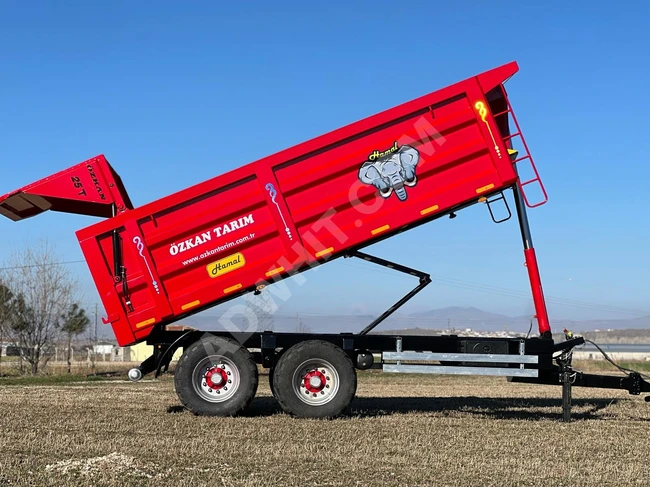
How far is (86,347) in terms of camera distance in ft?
128

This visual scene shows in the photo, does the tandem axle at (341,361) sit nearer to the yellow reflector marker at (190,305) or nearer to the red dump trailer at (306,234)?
the red dump trailer at (306,234)

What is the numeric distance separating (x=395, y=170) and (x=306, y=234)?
4.58ft

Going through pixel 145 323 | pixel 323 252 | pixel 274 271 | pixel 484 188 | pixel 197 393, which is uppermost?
pixel 484 188

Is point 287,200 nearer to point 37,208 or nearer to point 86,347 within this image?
point 37,208

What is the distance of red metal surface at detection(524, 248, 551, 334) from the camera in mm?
9805

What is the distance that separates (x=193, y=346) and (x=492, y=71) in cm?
517

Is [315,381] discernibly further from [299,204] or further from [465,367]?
[299,204]

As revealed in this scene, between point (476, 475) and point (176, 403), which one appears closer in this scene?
point (476, 475)

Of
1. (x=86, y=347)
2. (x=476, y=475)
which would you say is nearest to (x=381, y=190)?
(x=476, y=475)

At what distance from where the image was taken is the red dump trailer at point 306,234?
951 cm

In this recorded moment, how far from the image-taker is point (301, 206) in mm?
9641

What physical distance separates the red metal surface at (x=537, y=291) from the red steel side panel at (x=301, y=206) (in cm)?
110

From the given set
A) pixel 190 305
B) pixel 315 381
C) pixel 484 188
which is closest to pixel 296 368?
pixel 315 381

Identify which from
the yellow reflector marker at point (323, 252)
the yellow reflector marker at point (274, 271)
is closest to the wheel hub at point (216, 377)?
the yellow reflector marker at point (274, 271)
